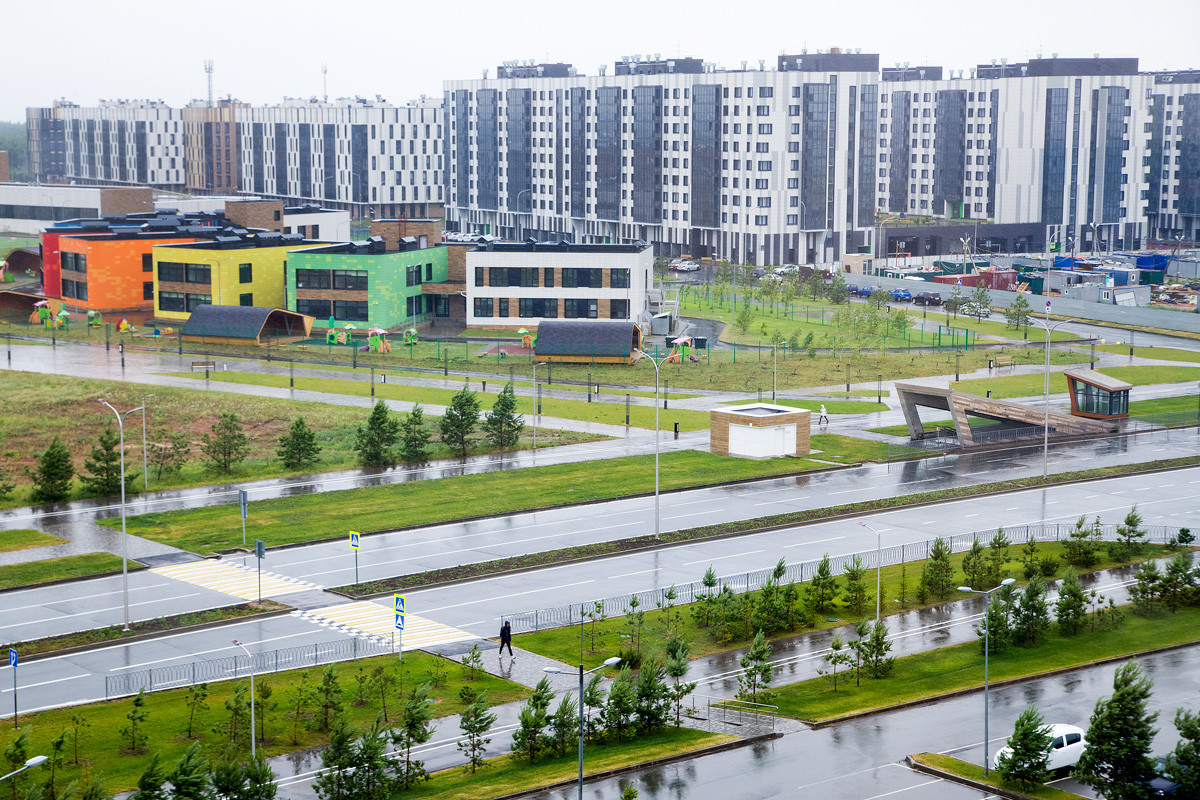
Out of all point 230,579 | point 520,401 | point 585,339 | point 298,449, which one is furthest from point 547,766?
point 585,339

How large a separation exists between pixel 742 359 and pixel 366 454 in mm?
44670

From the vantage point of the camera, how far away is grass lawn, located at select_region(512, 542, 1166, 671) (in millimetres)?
48125

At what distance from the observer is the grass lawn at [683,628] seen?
4812 centimetres

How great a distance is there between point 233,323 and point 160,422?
114 feet

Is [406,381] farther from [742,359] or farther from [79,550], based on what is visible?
[79,550]

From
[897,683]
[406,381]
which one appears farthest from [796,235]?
[897,683]

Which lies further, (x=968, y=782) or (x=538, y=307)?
(x=538, y=307)

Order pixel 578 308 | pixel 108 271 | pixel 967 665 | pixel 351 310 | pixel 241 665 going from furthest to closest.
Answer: pixel 108 271
pixel 578 308
pixel 351 310
pixel 967 665
pixel 241 665

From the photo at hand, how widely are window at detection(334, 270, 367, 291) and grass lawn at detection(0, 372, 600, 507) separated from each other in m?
32.3

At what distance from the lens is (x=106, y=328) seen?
123 metres

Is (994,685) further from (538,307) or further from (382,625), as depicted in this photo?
(538,307)

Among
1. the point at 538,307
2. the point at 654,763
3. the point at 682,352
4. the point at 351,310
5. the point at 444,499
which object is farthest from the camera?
the point at 538,307

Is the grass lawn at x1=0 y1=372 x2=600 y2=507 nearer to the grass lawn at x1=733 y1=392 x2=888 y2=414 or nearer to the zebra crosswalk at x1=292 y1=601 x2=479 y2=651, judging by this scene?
the grass lawn at x1=733 y1=392 x2=888 y2=414

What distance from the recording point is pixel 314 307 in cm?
12800
